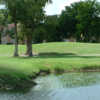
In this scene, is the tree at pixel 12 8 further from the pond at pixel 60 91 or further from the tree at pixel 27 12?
the pond at pixel 60 91

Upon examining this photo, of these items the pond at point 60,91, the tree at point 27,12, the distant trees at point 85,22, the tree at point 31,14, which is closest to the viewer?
the pond at point 60,91

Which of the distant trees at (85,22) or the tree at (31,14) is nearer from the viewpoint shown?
the tree at (31,14)

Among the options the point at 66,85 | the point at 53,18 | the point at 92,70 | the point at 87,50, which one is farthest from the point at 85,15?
the point at 66,85

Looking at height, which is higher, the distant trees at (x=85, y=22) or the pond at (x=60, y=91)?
the distant trees at (x=85, y=22)

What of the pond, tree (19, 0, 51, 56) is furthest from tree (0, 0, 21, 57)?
the pond

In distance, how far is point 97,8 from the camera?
3629 inches

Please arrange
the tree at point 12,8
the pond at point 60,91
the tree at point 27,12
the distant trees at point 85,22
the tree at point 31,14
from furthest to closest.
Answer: the distant trees at point 85,22 < the tree at point 31,14 < the tree at point 27,12 < the tree at point 12,8 < the pond at point 60,91

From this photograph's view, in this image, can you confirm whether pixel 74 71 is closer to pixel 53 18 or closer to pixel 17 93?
pixel 17 93

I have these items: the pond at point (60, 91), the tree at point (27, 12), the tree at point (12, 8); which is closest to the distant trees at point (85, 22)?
the tree at point (27, 12)

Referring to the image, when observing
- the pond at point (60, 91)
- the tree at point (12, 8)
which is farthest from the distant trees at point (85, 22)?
the pond at point (60, 91)

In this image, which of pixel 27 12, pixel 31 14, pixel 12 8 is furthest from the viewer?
pixel 12 8

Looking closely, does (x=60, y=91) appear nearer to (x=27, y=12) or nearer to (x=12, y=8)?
(x=27, y=12)

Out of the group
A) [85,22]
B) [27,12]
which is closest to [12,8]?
[27,12]

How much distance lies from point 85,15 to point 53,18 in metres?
45.2
